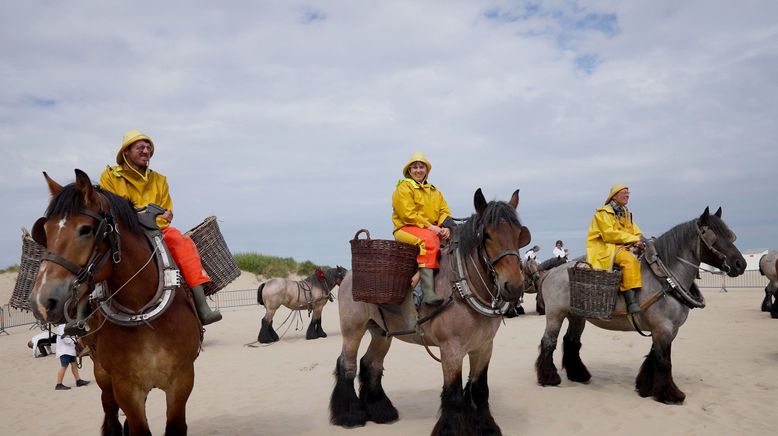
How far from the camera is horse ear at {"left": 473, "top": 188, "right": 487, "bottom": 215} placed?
464cm

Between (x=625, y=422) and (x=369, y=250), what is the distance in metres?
3.34

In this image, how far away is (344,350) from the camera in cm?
588

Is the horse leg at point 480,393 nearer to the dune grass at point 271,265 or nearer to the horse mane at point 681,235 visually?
the horse mane at point 681,235

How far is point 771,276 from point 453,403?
10.4 metres

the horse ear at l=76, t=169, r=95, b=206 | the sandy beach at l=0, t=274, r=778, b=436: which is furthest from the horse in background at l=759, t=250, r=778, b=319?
the horse ear at l=76, t=169, r=95, b=206

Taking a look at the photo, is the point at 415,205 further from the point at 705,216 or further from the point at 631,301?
the point at 705,216

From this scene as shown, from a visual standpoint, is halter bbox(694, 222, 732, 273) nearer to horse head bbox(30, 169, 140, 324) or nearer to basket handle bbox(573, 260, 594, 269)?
basket handle bbox(573, 260, 594, 269)

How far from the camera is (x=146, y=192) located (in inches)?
161

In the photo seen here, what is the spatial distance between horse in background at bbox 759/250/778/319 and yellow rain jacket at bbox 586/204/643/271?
5.26 metres

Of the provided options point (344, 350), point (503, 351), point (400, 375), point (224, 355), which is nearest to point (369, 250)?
point (344, 350)

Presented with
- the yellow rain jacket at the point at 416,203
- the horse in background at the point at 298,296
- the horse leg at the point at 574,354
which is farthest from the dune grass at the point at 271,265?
the yellow rain jacket at the point at 416,203

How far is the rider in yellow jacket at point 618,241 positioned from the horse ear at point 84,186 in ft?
19.3

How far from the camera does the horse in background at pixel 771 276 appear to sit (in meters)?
11.3

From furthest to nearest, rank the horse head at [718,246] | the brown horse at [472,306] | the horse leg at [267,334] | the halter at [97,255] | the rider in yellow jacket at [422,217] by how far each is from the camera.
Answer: the horse leg at [267,334], the horse head at [718,246], the rider in yellow jacket at [422,217], the brown horse at [472,306], the halter at [97,255]
